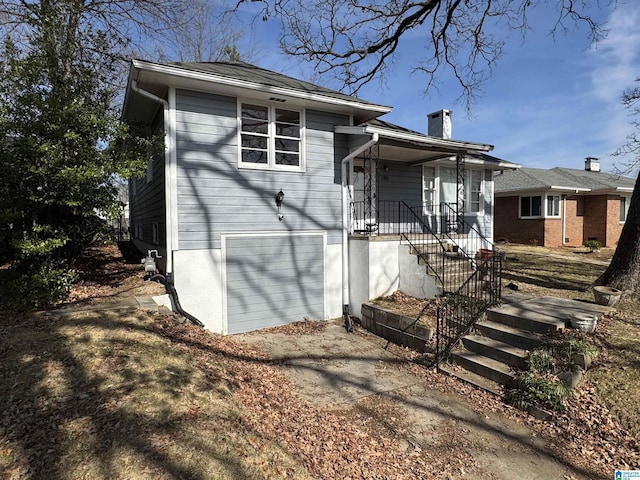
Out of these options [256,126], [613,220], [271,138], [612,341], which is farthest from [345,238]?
[613,220]

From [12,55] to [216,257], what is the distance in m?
5.14

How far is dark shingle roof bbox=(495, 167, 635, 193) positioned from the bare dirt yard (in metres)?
15.3

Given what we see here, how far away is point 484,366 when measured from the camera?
5586mm

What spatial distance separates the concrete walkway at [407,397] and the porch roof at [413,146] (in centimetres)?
458

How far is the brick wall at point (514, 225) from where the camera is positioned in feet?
62.3

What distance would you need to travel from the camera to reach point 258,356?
20.8ft

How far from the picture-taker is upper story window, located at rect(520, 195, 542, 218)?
19031mm

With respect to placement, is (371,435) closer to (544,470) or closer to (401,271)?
(544,470)

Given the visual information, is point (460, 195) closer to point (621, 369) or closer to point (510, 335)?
point (510, 335)

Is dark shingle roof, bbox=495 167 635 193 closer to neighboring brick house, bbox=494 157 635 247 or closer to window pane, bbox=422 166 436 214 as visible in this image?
neighboring brick house, bbox=494 157 635 247

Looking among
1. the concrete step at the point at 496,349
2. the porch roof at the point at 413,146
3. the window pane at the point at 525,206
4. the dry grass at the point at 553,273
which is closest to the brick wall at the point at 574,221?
the window pane at the point at 525,206

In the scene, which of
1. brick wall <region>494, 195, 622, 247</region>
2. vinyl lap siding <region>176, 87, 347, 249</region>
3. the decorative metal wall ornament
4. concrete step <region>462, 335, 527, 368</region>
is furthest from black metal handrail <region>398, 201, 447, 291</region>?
brick wall <region>494, 195, 622, 247</region>

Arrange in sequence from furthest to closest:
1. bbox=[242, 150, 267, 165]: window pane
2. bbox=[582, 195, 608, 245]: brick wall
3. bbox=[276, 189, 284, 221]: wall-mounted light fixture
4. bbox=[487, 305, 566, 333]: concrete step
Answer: bbox=[582, 195, 608, 245]: brick wall
bbox=[276, 189, 284, 221]: wall-mounted light fixture
bbox=[242, 150, 267, 165]: window pane
bbox=[487, 305, 566, 333]: concrete step

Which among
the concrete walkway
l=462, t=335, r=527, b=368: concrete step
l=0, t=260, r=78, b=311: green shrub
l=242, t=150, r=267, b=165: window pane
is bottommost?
the concrete walkway
